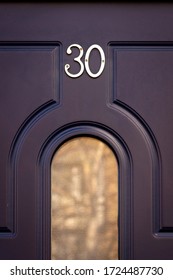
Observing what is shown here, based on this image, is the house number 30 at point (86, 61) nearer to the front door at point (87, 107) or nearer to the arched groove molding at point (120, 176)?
the front door at point (87, 107)

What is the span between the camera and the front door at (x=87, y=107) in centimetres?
321

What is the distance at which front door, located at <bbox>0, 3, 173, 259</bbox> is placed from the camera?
3.21 metres

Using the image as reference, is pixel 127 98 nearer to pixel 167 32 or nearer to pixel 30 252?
pixel 167 32

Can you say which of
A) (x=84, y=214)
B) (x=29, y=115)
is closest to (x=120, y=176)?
(x=84, y=214)

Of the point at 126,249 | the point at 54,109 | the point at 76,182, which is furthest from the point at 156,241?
the point at 54,109

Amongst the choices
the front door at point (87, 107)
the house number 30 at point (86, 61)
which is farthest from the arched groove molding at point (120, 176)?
the house number 30 at point (86, 61)

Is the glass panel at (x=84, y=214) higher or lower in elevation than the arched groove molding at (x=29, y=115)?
lower

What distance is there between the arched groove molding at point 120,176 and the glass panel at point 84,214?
0.06 feet

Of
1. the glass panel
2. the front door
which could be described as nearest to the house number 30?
the front door

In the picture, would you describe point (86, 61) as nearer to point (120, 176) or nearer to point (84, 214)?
point (120, 176)

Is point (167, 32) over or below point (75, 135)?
over

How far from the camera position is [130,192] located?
10.5 ft

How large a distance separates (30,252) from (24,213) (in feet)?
0.39

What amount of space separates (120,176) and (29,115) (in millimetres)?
335
